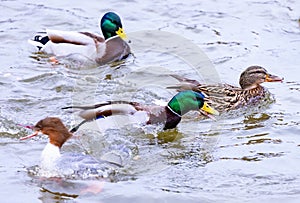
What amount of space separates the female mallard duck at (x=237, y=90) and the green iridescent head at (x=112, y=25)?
6.94 ft

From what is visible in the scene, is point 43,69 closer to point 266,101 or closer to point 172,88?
point 172,88

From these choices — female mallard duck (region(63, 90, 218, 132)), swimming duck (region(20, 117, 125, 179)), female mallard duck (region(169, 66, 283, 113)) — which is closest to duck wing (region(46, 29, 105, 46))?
female mallard duck (region(169, 66, 283, 113))

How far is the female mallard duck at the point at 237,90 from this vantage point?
10016 millimetres

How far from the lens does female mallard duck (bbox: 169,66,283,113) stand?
10016mm

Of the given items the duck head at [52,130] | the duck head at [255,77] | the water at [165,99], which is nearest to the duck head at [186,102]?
the water at [165,99]

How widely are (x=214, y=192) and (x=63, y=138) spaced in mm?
1592

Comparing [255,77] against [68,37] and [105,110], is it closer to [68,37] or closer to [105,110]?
[105,110]

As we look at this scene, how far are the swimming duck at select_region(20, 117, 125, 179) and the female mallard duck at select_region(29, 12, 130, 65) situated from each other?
13.7ft

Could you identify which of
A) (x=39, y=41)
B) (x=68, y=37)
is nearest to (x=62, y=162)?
(x=68, y=37)

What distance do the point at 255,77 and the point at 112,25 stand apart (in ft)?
9.44

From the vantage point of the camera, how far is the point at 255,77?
34.2ft

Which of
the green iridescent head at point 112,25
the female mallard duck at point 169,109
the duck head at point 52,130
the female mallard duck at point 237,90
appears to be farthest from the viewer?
the green iridescent head at point 112,25

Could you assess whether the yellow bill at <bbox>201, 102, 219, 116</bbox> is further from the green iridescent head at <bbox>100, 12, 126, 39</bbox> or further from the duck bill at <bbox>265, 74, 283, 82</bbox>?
the green iridescent head at <bbox>100, 12, 126, 39</bbox>

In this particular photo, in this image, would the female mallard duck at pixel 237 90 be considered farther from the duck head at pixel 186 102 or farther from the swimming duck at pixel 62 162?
the swimming duck at pixel 62 162
